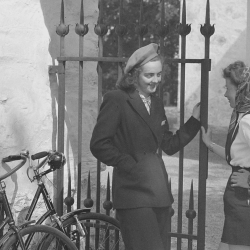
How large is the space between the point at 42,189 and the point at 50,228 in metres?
0.27

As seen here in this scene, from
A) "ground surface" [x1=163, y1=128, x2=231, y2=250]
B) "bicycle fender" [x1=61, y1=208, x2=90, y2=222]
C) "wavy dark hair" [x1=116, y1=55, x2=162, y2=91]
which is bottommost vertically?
"ground surface" [x1=163, y1=128, x2=231, y2=250]

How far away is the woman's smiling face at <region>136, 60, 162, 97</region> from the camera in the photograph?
3.64m

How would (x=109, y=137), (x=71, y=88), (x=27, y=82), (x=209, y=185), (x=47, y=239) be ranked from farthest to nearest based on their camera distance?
1. (x=209, y=185)
2. (x=71, y=88)
3. (x=27, y=82)
4. (x=47, y=239)
5. (x=109, y=137)

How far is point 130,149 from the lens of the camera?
369 cm

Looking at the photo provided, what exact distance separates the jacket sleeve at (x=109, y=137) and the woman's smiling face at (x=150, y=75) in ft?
0.61

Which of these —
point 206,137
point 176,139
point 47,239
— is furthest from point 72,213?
point 206,137

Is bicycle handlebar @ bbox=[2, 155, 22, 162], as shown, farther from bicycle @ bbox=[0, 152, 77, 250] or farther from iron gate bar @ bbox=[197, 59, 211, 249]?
iron gate bar @ bbox=[197, 59, 211, 249]

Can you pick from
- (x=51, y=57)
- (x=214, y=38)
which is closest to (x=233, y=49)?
(x=214, y=38)

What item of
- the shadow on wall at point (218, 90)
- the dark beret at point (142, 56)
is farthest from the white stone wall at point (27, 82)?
the shadow on wall at point (218, 90)

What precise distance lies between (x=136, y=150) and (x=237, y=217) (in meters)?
0.68

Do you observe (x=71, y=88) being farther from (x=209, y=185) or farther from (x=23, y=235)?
(x=209, y=185)

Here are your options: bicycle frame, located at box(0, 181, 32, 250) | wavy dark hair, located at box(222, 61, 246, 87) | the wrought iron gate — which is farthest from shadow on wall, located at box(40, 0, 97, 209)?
wavy dark hair, located at box(222, 61, 246, 87)

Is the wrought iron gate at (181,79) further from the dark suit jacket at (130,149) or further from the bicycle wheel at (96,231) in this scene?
the dark suit jacket at (130,149)

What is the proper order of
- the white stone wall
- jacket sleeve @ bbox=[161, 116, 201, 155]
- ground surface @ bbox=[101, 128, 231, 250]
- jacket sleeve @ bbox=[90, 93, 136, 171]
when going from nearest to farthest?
1. jacket sleeve @ bbox=[90, 93, 136, 171]
2. jacket sleeve @ bbox=[161, 116, 201, 155]
3. the white stone wall
4. ground surface @ bbox=[101, 128, 231, 250]
